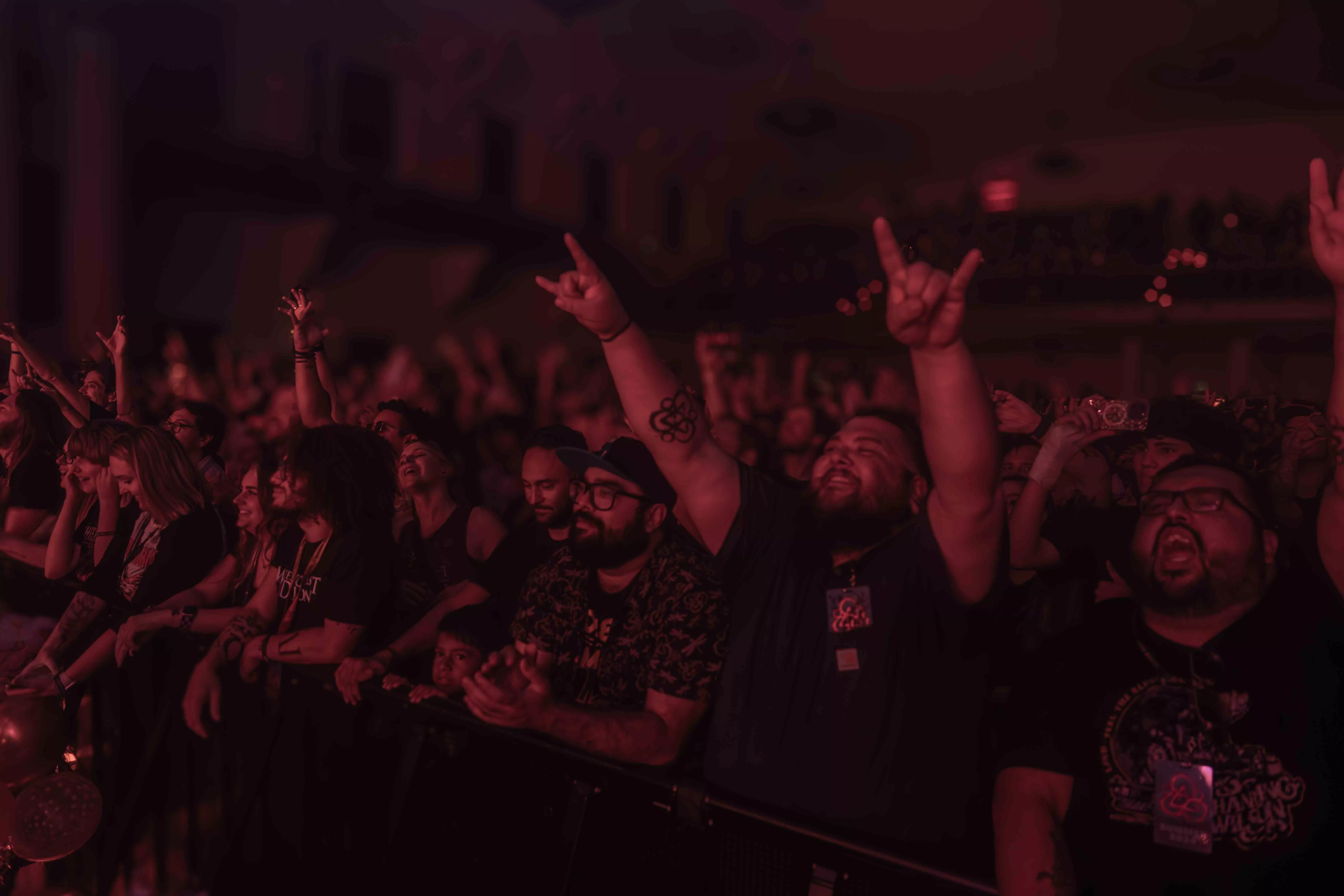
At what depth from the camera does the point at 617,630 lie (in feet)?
8.25

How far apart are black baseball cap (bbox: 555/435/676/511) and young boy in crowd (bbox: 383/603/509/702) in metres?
0.59

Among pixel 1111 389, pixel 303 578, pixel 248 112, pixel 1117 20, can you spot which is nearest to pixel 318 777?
pixel 303 578

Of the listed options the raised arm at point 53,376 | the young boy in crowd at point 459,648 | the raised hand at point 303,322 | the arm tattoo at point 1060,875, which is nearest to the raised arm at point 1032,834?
the arm tattoo at point 1060,875

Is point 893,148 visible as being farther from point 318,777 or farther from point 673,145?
point 318,777

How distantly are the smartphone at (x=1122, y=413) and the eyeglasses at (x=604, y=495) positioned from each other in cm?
112

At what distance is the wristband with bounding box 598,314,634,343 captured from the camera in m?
2.34

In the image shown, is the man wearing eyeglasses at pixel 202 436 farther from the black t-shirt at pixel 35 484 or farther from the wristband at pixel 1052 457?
the wristband at pixel 1052 457

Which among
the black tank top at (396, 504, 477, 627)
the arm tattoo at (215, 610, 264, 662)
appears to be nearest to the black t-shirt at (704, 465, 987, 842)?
the black tank top at (396, 504, 477, 627)

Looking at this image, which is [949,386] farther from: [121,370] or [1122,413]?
[121,370]

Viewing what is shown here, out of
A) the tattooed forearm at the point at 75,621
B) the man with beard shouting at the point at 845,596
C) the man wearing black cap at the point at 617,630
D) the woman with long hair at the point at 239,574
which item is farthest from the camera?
the tattooed forearm at the point at 75,621

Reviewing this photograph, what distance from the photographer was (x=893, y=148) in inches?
132

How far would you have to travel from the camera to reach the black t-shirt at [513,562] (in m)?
3.04

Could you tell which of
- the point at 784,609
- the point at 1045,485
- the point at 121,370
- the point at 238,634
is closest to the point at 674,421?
the point at 784,609

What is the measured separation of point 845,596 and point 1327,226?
1161mm
